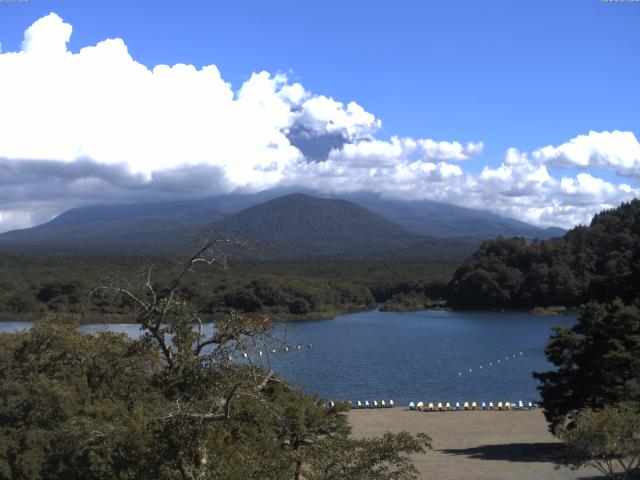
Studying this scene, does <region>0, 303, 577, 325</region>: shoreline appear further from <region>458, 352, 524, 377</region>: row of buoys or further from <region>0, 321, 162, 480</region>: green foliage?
<region>0, 321, 162, 480</region>: green foliage

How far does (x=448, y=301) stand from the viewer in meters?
74.6

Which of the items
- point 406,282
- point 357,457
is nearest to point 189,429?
point 357,457

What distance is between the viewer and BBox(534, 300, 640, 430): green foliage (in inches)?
639

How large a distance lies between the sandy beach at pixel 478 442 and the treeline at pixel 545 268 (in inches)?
1727

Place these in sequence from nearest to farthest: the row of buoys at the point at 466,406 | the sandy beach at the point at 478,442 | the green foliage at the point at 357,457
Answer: the green foliage at the point at 357,457
the sandy beach at the point at 478,442
the row of buoys at the point at 466,406

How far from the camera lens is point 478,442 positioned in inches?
774

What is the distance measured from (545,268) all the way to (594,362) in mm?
55323

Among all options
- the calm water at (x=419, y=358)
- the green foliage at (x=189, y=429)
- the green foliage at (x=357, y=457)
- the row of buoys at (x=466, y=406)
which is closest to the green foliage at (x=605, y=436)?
the green foliage at (x=189, y=429)

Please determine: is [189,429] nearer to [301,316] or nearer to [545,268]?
[301,316]

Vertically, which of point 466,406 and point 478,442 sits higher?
point 478,442

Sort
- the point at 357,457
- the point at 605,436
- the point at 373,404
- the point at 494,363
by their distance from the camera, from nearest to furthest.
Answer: the point at 357,457
the point at 605,436
the point at 373,404
the point at 494,363

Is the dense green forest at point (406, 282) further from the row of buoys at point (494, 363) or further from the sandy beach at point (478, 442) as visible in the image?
A: the sandy beach at point (478, 442)

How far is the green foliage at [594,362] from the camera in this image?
639 inches

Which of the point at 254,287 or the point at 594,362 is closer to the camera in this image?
the point at 594,362
